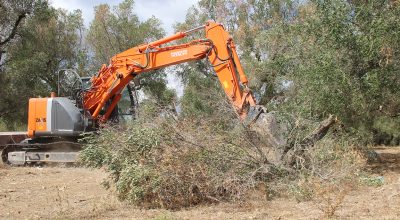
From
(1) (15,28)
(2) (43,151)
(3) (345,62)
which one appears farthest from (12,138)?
(3) (345,62)

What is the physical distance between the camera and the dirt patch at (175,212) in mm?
7156

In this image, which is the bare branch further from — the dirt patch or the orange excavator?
the dirt patch

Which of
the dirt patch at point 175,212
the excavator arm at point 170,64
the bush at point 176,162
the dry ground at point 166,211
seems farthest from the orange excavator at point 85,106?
the bush at point 176,162

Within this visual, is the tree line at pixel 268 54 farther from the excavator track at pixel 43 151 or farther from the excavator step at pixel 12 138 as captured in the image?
A: the excavator step at pixel 12 138

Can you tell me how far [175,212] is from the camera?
765cm

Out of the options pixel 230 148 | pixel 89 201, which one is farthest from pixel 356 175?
pixel 89 201

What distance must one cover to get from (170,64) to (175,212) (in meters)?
7.96

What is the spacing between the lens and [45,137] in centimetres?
1720

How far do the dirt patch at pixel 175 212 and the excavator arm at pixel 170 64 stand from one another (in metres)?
2.80

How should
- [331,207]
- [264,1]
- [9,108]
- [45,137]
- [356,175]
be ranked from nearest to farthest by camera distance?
[331,207]
[356,175]
[45,137]
[264,1]
[9,108]

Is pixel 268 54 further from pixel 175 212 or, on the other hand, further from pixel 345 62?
pixel 175 212

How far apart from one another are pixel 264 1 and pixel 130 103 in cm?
1100

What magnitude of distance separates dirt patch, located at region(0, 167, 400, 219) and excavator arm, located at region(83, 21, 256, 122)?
280 centimetres

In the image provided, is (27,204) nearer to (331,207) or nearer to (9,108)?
(331,207)
